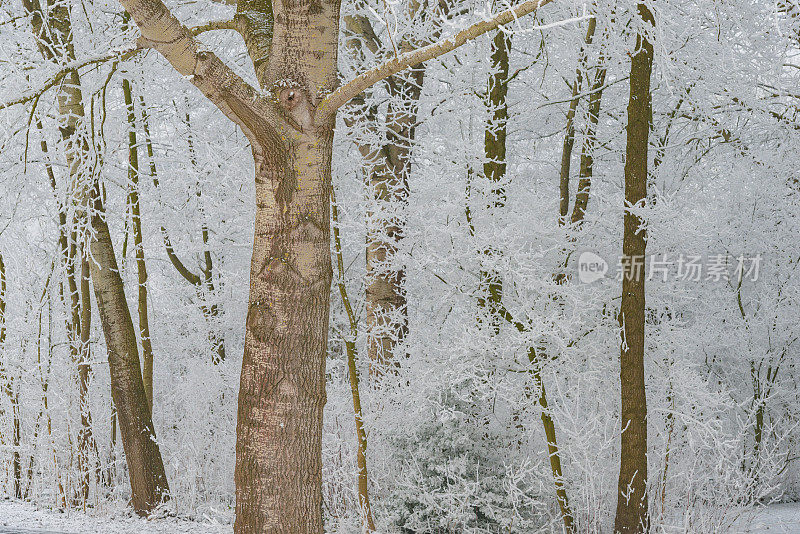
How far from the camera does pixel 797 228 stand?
8250 millimetres

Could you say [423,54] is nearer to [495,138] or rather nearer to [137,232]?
[495,138]

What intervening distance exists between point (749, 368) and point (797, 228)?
6.28 ft

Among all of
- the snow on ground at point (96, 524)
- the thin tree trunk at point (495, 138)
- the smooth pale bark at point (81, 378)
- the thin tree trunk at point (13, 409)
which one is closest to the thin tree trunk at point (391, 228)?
the thin tree trunk at point (495, 138)

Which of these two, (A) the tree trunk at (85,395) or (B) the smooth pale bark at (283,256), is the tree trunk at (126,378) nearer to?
(A) the tree trunk at (85,395)

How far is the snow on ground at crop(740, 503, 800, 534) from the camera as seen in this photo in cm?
613

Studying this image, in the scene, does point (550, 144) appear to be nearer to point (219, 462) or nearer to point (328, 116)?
point (219, 462)

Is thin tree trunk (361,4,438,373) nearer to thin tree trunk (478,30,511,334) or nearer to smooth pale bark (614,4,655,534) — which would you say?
thin tree trunk (478,30,511,334)

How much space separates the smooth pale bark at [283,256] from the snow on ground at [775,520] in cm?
424

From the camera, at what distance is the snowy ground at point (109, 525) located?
5594 mm

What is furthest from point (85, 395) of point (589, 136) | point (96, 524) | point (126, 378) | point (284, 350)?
point (589, 136)

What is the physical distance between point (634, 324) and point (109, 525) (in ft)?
14.6

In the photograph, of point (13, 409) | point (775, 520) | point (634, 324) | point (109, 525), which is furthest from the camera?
point (13, 409)

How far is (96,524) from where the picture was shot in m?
5.93

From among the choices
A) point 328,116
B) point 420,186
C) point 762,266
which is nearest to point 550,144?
point 762,266
